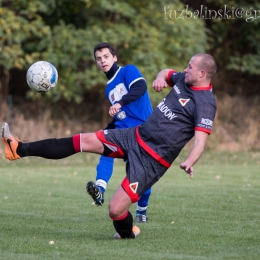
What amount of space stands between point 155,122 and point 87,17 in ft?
55.0

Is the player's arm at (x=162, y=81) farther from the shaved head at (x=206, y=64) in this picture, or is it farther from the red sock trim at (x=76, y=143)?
the red sock trim at (x=76, y=143)

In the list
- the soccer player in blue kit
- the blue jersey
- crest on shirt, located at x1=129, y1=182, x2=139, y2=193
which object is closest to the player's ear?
crest on shirt, located at x1=129, y1=182, x2=139, y2=193

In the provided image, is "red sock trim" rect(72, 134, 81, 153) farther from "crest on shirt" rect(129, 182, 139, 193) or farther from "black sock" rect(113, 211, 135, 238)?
"black sock" rect(113, 211, 135, 238)

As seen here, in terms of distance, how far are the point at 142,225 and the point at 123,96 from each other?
1528 millimetres

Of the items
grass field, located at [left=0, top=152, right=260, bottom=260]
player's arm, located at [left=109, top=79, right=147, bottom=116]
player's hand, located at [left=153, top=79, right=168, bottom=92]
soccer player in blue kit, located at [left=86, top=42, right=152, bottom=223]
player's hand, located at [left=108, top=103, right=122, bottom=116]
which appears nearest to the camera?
grass field, located at [left=0, top=152, right=260, bottom=260]

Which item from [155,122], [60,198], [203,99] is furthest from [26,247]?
[60,198]

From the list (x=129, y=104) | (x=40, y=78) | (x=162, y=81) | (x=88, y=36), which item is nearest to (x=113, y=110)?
(x=162, y=81)

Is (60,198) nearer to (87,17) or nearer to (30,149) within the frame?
(30,149)

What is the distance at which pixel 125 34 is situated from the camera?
70.1 feet

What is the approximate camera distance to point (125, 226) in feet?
20.7

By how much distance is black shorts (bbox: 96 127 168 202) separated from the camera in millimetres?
6188

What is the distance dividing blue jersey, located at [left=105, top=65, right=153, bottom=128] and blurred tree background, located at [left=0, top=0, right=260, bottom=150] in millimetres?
12768

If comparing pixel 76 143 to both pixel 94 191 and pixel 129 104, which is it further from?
pixel 129 104

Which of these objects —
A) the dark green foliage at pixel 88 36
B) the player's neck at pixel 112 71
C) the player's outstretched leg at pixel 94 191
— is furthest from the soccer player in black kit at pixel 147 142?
the dark green foliage at pixel 88 36
